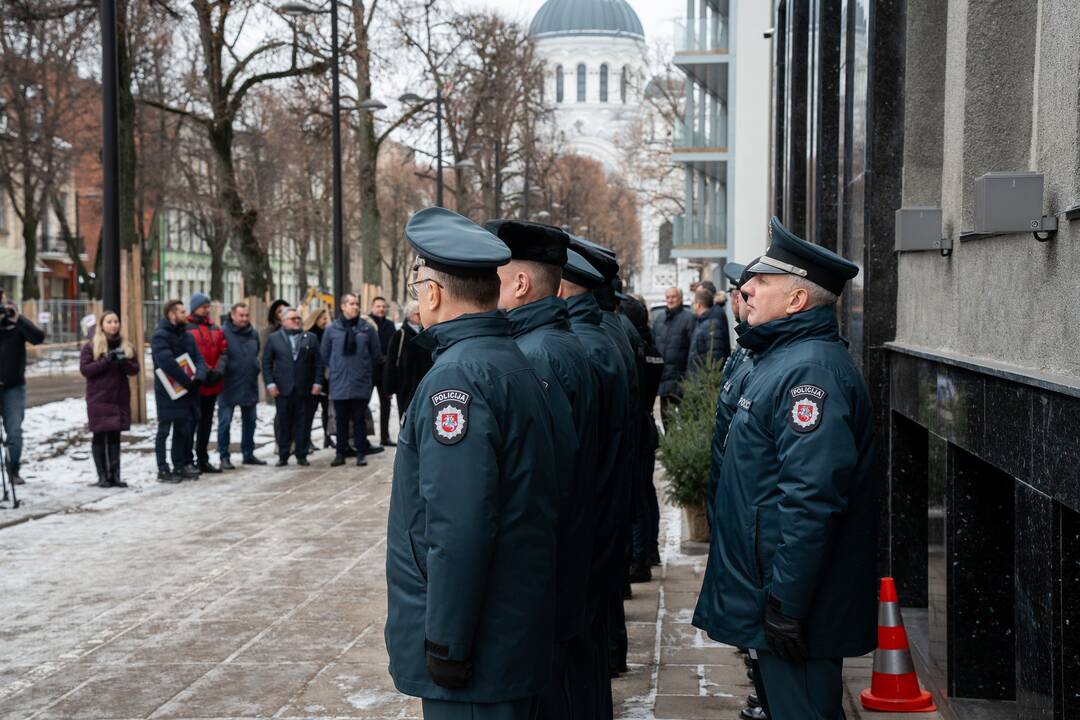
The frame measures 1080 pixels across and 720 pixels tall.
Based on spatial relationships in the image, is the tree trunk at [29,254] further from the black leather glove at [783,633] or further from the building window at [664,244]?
the building window at [664,244]

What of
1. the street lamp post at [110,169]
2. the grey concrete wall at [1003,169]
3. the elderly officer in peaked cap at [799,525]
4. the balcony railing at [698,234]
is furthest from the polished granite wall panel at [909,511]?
the balcony railing at [698,234]

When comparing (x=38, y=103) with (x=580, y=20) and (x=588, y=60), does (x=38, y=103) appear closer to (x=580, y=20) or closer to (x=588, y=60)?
(x=580, y=20)

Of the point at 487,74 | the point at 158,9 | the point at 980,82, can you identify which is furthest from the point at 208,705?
the point at 487,74

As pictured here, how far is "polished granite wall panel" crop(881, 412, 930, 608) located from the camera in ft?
24.6

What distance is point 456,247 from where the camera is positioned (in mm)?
3863

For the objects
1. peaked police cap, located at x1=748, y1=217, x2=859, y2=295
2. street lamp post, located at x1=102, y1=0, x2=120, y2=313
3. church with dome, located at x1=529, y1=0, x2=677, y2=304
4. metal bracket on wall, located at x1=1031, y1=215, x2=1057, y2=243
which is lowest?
peaked police cap, located at x1=748, y1=217, x2=859, y2=295

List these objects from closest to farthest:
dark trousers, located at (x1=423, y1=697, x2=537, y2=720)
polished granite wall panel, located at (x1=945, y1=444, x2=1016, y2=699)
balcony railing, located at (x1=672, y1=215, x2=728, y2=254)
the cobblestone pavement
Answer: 1. dark trousers, located at (x1=423, y1=697, x2=537, y2=720)
2. polished granite wall panel, located at (x1=945, y1=444, x2=1016, y2=699)
3. the cobblestone pavement
4. balcony railing, located at (x1=672, y1=215, x2=728, y2=254)

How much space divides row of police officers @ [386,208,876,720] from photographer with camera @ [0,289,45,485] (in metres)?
9.32

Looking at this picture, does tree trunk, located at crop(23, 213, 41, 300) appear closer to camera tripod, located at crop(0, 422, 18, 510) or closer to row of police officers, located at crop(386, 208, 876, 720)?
camera tripod, located at crop(0, 422, 18, 510)

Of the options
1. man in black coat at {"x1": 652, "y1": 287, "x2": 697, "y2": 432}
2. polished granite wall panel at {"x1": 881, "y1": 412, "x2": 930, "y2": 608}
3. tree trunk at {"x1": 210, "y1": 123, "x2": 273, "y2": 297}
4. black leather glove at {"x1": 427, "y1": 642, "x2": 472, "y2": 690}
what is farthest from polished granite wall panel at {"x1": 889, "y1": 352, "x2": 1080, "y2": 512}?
tree trunk at {"x1": 210, "y1": 123, "x2": 273, "y2": 297}

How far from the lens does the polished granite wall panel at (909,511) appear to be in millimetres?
7508

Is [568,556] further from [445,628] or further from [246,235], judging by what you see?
[246,235]

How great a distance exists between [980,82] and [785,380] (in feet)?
7.31

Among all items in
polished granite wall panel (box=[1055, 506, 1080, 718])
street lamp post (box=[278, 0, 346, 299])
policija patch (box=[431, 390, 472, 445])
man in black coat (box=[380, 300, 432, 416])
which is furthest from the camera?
street lamp post (box=[278, 0, 346, 299])
